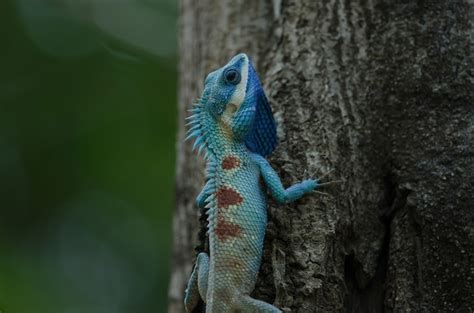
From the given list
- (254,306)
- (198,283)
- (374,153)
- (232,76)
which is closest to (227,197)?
(198,283)

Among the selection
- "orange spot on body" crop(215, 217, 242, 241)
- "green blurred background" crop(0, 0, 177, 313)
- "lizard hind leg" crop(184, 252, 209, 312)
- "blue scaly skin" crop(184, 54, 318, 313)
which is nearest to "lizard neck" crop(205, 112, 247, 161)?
"blue scaly skin" crop(184, 54, 318, 313)

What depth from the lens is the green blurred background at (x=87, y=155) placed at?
25.3 feet

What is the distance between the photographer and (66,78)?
780 centimetres

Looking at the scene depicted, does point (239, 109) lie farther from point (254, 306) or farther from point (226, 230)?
point (254, 306)

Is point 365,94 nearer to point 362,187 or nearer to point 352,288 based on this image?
point 362,187

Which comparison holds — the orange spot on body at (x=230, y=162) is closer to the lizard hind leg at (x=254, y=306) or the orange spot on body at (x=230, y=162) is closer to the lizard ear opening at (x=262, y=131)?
the lizard ear opening at (x=262, y=131)

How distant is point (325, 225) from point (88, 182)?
15.4ft

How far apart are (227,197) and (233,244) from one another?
0.28 m

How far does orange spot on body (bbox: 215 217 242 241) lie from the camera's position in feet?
12.2

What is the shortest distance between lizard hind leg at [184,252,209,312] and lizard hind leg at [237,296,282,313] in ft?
1.01

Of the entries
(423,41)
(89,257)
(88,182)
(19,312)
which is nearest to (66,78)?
(88,182)

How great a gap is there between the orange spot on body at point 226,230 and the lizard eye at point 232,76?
2.91 ft

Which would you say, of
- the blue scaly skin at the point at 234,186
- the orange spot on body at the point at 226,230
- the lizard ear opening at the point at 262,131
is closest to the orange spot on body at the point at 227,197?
the blue scaly skin at the point at 234,186

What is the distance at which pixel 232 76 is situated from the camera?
417 centimetres
